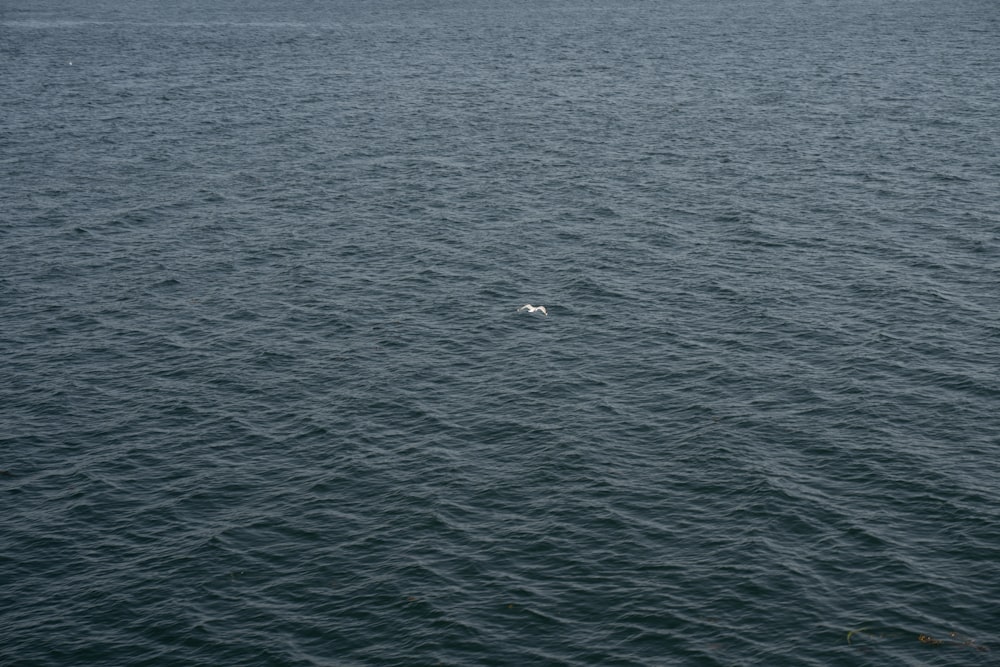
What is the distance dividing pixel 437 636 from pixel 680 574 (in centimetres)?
1498

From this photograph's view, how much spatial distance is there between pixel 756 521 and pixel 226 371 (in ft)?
147

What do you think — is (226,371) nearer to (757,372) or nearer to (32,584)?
(32,584)

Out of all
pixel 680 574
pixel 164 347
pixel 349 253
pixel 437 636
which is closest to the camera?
pixel 437 636

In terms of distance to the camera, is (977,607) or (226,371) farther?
(226,371)

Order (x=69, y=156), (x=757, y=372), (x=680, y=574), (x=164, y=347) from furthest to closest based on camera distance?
(x=69, y=156)
(x=164, y=347)
(x=757, y=372)
(x=680, y=574)

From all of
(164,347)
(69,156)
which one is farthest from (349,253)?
(69,156)

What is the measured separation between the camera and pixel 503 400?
87625 mm

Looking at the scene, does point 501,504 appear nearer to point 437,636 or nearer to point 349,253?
point 437,636

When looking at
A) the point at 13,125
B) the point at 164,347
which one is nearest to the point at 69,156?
the point at 13,125

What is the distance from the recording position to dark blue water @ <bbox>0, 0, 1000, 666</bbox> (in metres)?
63.9

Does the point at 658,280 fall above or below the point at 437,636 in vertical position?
above

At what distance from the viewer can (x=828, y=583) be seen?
2581 inches

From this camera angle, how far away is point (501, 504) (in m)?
74.4

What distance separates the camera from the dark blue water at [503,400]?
210 ft
